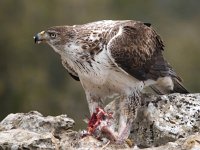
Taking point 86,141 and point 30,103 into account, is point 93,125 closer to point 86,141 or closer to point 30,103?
point 86,141

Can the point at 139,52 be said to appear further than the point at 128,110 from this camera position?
Yes

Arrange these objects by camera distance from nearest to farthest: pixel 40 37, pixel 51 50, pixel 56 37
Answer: pixel 40 37, pixel 56 37, pixel 51 50

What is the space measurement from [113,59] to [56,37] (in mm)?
885

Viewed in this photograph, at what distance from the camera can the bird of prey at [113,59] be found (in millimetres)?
13672

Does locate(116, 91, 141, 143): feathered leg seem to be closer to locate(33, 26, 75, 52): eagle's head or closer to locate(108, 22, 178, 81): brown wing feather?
locate(108, 22, 178, 81): brown wing feather

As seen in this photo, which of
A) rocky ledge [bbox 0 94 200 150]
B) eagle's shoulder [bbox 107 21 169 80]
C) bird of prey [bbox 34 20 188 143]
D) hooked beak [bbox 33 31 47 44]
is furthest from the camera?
eagle's shoulder [bbox 107 21 169 80]

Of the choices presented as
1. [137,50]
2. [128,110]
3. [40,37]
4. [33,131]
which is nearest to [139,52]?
[137,50]

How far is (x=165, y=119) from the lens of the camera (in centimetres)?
1350

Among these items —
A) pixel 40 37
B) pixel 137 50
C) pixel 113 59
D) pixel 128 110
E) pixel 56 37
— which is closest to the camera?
pixel 40 37

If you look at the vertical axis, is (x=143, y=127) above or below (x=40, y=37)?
below

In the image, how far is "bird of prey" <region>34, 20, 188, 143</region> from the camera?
13.7m

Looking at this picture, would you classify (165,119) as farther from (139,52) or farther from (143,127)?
(139,52)

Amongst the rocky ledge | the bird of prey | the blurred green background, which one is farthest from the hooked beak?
the blurred green background

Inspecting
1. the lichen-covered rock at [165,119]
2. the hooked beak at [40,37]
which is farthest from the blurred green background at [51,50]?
the hooked beak at [40,37]
